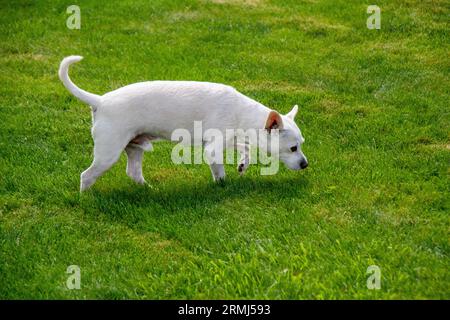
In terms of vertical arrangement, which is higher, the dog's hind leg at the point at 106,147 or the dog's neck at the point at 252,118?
the dog's neck at the point at 252,118

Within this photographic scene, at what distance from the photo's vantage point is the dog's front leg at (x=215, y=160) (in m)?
6.96

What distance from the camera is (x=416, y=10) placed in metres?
13.8

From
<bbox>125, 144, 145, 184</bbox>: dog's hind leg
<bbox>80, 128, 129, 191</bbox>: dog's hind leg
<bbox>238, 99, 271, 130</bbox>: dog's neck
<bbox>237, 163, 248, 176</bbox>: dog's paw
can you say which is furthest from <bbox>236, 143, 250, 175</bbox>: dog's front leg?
<bbox>80, 128, 129, 191</bbox>: dog's hind leg

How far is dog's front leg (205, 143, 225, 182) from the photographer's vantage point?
696 cm

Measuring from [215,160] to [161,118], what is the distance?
0.71 metres

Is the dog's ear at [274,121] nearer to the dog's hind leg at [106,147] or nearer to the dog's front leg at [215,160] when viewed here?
the dog's front leg at [215,160]

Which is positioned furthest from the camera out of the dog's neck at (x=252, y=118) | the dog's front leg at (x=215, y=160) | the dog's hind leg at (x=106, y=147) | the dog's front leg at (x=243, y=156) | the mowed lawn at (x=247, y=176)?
the dog's front leg at (x=243, y=156)

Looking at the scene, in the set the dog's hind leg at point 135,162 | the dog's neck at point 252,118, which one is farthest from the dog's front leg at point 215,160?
the dog's hind leg at point 135,162

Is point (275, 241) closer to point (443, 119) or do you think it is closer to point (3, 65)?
point (443, 119)

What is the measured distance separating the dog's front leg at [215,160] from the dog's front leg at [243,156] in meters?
0.26

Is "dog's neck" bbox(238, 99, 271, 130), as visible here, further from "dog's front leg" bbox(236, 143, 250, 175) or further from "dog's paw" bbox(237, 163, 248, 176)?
"dog's paw" bbox(237, 163, 248, 176)

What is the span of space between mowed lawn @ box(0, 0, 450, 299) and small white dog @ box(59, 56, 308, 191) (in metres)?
0.35

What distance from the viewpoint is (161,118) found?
6836mm
